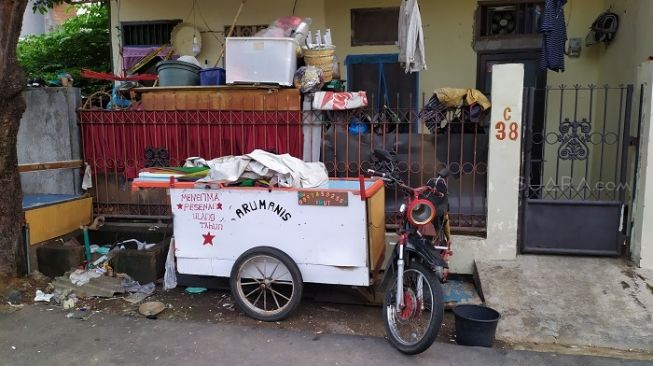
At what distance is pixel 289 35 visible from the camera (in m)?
6.59

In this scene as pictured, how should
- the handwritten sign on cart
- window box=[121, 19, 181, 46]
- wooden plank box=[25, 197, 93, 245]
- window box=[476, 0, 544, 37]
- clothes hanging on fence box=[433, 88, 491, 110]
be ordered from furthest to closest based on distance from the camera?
1. window box=[121, 19, 181, 46]
2. window box=[476, 0, 544, 37]
3. wooden plank box=[25, 197, 93, 245]
4. clothes hanging on fence box=[433, 88, 491, 110]
5. the handwritten sign on cart

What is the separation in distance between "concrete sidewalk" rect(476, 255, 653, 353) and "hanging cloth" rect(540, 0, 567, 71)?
2.60 m

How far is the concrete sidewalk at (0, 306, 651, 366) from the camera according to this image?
12.3 feet

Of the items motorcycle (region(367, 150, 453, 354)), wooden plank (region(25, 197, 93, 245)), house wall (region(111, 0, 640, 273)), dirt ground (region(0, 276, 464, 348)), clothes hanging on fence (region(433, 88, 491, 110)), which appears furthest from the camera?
house wall (region(111, 0, 640, 273))

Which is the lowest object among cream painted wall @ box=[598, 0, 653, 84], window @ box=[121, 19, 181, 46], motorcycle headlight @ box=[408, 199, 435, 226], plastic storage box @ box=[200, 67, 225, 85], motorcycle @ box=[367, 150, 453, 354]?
motorcycle @ box=[367, 150, 453, 354]

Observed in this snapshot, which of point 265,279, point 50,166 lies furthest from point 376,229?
point 50,166

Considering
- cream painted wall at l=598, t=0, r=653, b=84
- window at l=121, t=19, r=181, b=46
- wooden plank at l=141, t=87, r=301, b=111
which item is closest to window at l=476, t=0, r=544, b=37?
cream painted wall at l=598, t=0, r=653, b=84

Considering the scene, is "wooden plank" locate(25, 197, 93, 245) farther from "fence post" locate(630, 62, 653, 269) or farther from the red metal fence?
"fence post" locate(630, 62, 653, 269)

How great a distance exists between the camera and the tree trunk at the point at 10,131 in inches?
188

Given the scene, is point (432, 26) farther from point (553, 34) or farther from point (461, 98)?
point (461, 98)

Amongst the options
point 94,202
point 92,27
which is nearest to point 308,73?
point 94,202

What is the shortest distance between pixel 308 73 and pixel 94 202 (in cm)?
317

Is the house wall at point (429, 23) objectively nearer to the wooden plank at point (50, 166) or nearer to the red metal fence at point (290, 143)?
the red metal fence at point (290, 143)

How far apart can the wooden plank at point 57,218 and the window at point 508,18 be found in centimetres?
623
